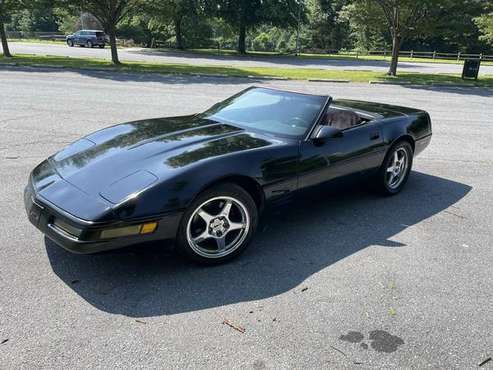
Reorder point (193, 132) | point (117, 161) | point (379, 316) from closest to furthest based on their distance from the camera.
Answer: point (379, 316) → point (117, 161) → point (193, 132)

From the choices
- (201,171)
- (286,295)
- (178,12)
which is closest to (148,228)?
(201,171)

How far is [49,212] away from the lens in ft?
10.0

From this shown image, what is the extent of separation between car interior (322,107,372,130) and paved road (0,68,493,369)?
842mm

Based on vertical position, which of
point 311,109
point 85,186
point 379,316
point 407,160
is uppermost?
point 311,109

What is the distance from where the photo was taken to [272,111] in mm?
4438

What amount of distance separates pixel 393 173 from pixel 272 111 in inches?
69.4

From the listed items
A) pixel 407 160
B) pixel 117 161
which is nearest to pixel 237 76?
pixel 407 160

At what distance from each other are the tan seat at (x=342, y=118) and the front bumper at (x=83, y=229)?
249 cm

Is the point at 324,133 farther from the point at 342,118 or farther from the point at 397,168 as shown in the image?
the point at 397,168

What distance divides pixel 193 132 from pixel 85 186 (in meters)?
1.23

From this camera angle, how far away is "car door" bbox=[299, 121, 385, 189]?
397 centimetres

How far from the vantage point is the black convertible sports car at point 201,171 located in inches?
117

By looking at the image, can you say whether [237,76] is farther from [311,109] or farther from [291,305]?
[291,305]

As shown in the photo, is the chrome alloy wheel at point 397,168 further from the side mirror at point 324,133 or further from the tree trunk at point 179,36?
the tree trunk at point 179,36
